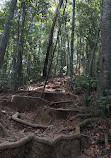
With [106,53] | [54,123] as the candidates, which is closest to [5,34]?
[54,123]

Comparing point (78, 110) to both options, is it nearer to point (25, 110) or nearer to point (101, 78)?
point (101, 78)

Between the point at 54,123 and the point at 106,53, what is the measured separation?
12.2 ft

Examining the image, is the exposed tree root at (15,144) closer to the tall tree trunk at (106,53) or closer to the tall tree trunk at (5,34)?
the tall tree trunk at (106,53)

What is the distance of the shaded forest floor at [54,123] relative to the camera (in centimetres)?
466

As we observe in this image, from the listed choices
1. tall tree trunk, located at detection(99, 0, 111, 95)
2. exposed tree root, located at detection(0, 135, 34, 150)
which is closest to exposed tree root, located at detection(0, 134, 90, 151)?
exposed tree root, located at detection(0, 135, 34, 150)

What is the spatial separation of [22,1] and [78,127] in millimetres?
8175

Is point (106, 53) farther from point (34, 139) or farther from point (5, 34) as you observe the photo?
point (5, 34)

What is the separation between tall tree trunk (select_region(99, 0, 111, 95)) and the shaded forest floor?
132 cm

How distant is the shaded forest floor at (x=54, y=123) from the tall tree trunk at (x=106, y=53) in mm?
1315

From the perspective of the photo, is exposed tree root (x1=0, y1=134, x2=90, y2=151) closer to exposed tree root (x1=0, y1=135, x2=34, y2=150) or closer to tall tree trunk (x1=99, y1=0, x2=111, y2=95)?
exposed tree root (x1=0, y1=135, x2=34, y2=150)

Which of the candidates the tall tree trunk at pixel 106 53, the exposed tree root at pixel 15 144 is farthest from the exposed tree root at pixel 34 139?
the tall tree trunk at pixel 106 53

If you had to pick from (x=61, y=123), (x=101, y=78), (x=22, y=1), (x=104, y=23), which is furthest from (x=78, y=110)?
(x=22, y=1)

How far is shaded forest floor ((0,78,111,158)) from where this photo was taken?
4656 millimetres

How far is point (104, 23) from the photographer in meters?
6.07
